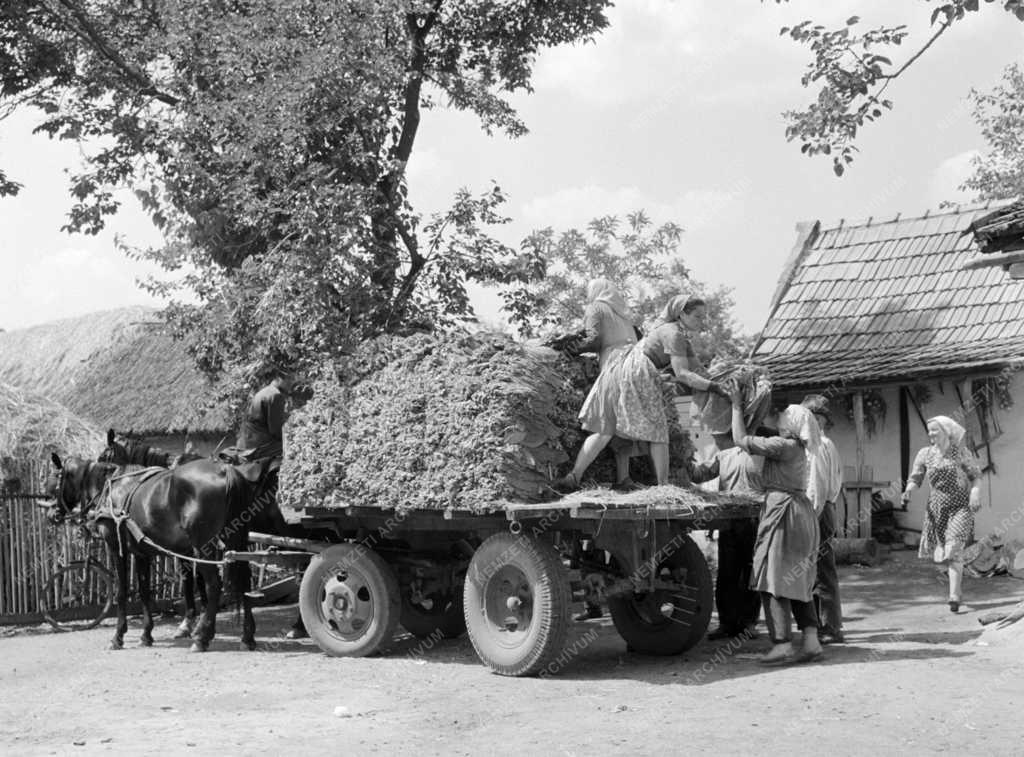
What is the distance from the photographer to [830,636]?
32.8 feet

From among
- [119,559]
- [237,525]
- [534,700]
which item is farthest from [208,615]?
[534,700]

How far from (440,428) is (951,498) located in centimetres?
499

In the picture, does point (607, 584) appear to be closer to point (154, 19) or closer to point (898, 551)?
point (898, 551)

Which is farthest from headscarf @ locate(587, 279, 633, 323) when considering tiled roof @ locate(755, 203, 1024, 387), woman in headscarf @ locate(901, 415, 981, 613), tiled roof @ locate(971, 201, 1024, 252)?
tiled roof @ locate(755, 203, 1024, 387)

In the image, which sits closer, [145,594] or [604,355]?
[604,355]

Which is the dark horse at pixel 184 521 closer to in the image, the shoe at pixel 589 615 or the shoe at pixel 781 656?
the shoe at pixel 589 615

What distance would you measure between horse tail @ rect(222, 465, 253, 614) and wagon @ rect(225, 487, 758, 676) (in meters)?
0.36

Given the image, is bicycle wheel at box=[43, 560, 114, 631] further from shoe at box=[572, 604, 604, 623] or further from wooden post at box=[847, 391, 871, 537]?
wooden post at box=[847, 391, 871, 537]

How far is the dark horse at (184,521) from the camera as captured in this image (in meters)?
11.0

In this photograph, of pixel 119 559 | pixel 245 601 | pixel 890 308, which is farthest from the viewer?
pixel 890 308

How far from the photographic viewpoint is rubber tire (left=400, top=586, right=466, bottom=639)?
1110cm

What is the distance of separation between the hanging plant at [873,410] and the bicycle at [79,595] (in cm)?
960

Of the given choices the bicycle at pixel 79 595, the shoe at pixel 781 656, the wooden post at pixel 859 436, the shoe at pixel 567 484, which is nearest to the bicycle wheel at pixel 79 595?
the bicycle at pixel 79 595

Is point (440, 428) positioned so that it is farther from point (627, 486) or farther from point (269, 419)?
point (269, 419)
